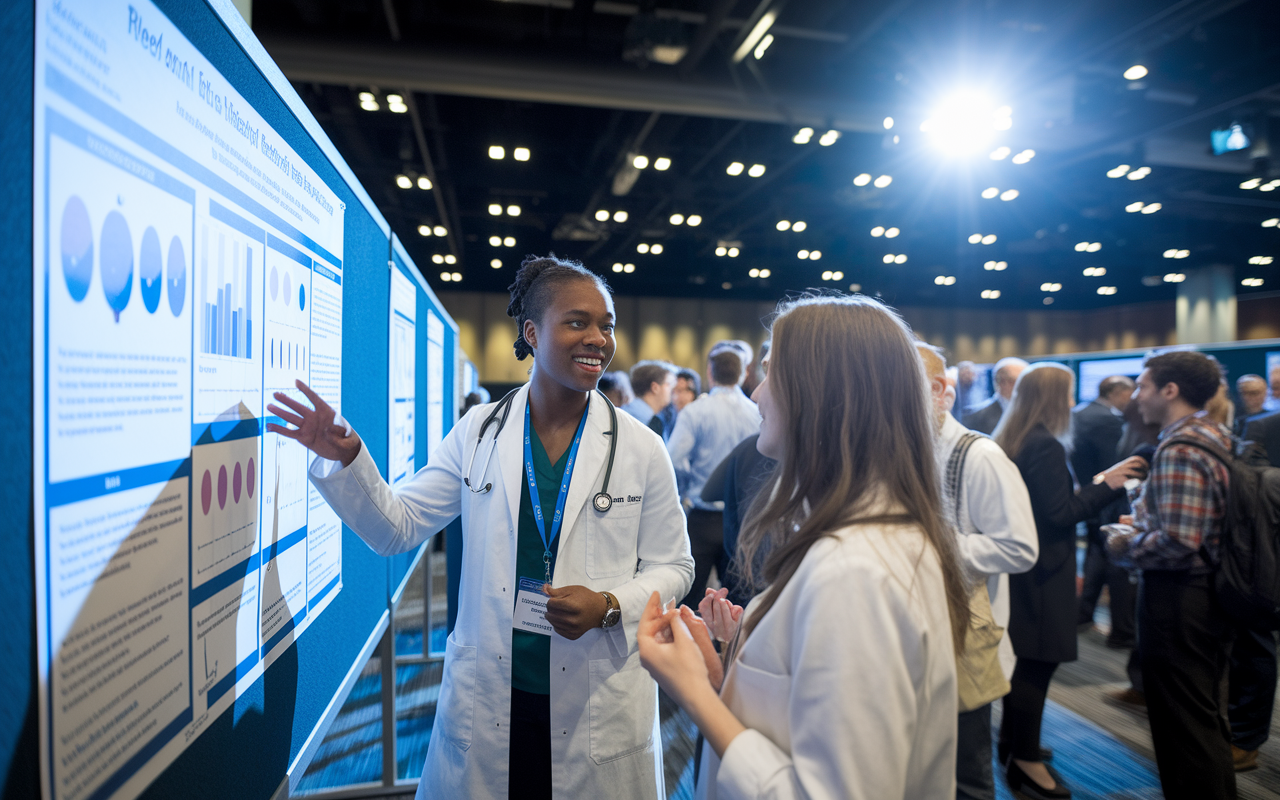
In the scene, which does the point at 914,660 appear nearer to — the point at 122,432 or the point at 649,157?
the point at 122,432

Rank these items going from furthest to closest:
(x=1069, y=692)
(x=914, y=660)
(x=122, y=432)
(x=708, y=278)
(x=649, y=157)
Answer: (x=708, y=278) < (x=649, y=157) < (x=1069, y=692) < (x=914, y=660) < (x=122, y=432)

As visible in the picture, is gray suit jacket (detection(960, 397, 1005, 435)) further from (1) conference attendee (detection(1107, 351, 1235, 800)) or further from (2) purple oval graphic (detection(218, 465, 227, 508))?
(2) purple oval graphic (detection(218, 465, 227, 508))

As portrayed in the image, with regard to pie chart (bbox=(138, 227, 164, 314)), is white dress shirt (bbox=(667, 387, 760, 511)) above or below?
below

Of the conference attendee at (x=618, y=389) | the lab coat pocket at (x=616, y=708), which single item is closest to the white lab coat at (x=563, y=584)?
the lab coat pocket at (x=616, y=708)

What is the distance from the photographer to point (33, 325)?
0.58 meters

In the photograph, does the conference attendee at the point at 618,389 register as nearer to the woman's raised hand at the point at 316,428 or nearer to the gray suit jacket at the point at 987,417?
the gray suit jacket at the point at 987,417

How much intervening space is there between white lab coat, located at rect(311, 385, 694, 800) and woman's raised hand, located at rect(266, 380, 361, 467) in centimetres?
5

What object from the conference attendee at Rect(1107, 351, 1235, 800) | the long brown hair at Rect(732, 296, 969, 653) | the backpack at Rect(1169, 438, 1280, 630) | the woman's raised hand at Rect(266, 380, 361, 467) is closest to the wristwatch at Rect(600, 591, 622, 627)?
the long brown hair at Rect(732, 296, 969, 653)

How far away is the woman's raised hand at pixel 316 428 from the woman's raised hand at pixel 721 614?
2.40 ft

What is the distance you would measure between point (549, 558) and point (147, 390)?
900 mm

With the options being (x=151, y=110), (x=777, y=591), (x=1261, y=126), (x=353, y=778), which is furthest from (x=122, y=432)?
(x=1261, y=126)

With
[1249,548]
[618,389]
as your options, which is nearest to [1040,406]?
[1249,548]

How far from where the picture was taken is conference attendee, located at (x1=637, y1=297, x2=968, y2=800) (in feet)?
2.68

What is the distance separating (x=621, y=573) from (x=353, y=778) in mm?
2239
